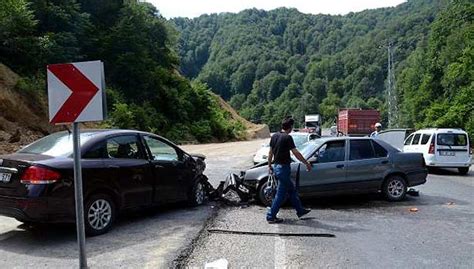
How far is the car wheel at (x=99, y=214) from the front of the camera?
7250 mm

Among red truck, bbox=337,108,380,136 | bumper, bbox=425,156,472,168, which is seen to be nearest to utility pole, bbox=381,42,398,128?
red truck, bbox=337,108,380,136

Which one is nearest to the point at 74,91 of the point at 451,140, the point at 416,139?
the point at 451,140

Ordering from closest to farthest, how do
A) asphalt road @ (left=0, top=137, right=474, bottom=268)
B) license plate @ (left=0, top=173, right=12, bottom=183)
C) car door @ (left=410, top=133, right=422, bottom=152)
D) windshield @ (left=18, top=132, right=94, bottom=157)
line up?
1. asphalt road @ (left=0, top=137, right=474, bottom=268)
2. license plate @ (left=0, top=173, right=12, bottom=183)
3. windshield @ (left=18, top=132, right=94, bottom=157)
4. car door @ (left=410, top=133, right=422, bottom=152)

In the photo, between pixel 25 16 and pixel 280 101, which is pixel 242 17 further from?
pixel 25 16

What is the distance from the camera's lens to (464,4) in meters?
46.7

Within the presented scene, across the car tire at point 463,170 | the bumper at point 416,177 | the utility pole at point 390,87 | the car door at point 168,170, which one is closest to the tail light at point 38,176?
the car door at point 168,170

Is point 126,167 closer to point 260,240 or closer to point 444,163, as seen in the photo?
point 260,240

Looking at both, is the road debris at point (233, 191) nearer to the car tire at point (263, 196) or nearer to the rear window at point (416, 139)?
the car tire at point (263, 196)

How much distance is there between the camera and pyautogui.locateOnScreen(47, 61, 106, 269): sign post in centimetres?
530

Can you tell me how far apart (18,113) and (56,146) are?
20.6m

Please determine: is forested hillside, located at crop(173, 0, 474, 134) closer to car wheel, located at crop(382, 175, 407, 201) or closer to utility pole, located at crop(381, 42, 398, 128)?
utility pole, located at crop(381, 42, 398, 128)

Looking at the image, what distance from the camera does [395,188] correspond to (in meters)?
10.8

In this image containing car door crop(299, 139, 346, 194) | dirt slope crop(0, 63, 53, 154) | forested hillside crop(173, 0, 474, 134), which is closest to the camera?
car door crop(299, 139, 346, 194)

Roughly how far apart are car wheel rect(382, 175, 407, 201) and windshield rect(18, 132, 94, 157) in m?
6.36
